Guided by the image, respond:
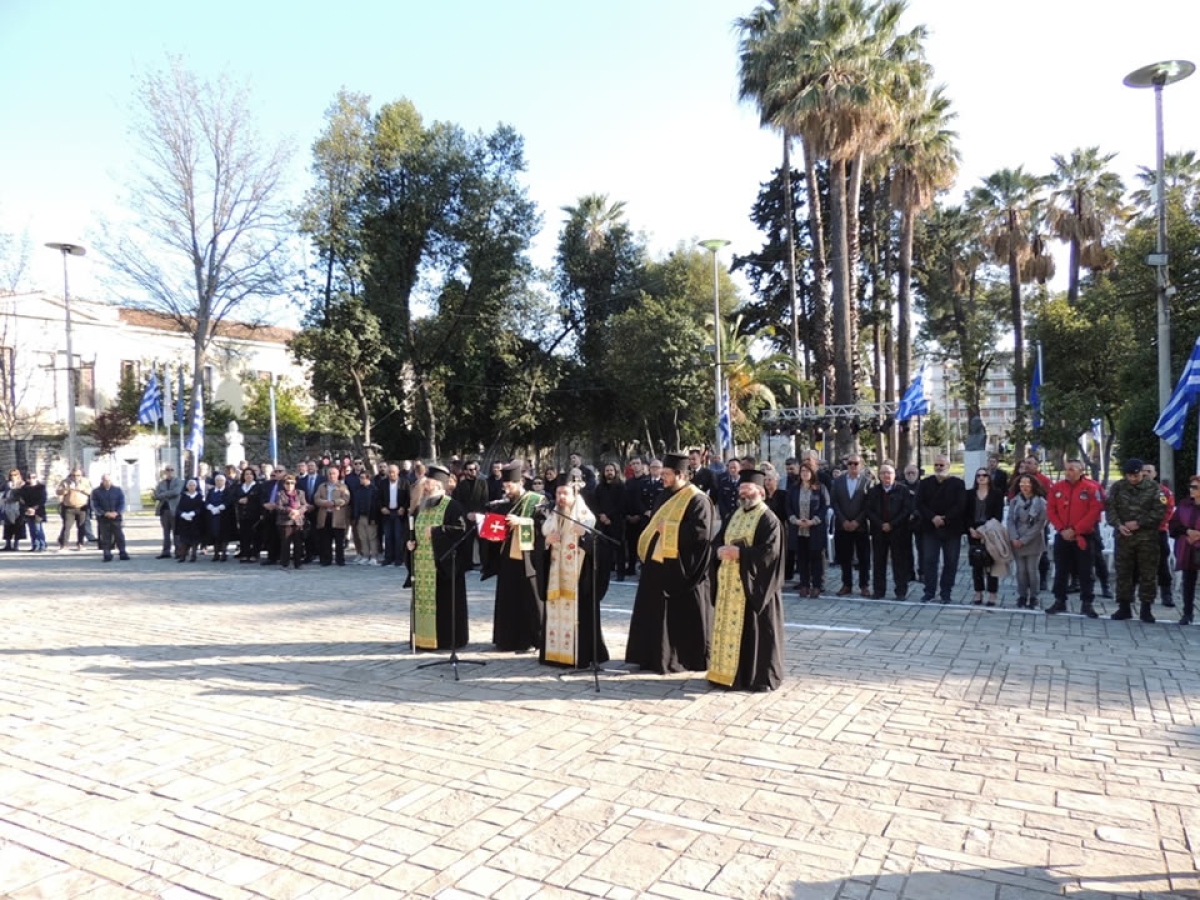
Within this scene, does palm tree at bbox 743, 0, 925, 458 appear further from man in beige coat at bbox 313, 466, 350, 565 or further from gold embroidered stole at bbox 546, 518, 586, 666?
gold embroidered stole at bbox 546, 518, 586, 666

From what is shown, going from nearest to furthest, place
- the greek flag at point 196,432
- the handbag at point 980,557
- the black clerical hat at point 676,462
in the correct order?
the black clerical hat at point 676,462
the handbag at point 980,557
the greek flag at point 196,432

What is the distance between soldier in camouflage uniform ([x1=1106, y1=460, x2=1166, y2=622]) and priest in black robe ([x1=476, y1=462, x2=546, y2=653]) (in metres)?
6.26

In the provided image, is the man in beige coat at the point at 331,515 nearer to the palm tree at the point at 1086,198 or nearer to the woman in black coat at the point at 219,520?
the woman in black coat at the point at 219,520

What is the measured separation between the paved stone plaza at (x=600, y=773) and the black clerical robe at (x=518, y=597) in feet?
0.90

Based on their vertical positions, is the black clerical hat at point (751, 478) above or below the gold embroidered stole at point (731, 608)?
above

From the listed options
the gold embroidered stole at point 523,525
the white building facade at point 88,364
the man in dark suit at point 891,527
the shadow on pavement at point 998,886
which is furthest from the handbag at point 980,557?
the white building facade at point 88,364

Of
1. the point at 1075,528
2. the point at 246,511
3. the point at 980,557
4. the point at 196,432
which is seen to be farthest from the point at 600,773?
the point at 196,432

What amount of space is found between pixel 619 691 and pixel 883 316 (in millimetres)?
34197

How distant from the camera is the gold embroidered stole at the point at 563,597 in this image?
7551mm

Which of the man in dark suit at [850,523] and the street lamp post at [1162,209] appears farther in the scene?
the street lamp post at [1162,209]

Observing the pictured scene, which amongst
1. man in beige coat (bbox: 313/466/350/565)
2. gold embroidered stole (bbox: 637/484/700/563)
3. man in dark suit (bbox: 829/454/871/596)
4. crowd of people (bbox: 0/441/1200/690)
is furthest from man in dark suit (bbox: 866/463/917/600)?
man in beige coat (bbox: 313/466/350/565)

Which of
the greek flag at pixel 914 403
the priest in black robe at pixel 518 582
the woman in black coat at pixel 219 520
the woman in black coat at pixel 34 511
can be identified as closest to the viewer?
the priest in black robe at pixel 518 582

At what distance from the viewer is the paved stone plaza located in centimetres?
391

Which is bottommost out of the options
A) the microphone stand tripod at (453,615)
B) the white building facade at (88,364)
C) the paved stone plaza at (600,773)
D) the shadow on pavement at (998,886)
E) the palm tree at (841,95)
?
the shadow on pavement at (998,886)
